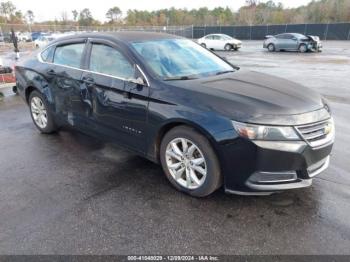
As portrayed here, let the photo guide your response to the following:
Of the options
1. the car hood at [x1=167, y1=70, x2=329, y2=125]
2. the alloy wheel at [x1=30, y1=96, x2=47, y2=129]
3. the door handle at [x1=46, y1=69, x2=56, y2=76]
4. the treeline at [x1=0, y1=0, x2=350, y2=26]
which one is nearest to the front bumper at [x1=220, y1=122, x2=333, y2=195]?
the car hood at [x1=167, y1=70, x2=329, y2=125]

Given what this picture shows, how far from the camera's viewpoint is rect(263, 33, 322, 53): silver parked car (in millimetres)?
24750

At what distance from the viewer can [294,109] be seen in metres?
3.10

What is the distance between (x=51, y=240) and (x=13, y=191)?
120 cm

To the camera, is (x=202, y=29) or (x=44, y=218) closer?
(x=44, y=218)

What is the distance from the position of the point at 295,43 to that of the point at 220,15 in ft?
229

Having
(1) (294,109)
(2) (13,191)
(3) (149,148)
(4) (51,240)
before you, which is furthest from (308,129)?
(2) (13,191)

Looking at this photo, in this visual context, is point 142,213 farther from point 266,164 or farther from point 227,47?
point 227,47

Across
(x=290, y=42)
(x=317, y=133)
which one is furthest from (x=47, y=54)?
(x=290, y=42)

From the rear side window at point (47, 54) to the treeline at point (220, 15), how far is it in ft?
206

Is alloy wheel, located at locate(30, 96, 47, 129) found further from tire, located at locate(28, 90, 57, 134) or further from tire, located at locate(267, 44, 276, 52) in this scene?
tire, located at locate(267, 44, 276, 52)

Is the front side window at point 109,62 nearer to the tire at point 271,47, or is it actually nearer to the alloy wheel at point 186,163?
the alloy wheel at point 186,163

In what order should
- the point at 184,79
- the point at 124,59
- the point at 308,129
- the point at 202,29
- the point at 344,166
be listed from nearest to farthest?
1. the point at 308,129
2. the point at 184,79
3. the point at 124,59
4. the point at 344,166
5. the point at 202,29

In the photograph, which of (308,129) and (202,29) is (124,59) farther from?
(202,29)

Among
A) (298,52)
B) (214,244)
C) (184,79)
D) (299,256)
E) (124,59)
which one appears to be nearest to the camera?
(299,256)
